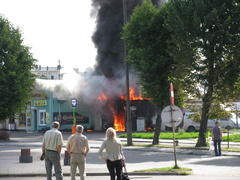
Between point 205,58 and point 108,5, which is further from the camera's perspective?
point 108,5

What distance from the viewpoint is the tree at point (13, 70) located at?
120 ft

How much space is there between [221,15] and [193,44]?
220cm

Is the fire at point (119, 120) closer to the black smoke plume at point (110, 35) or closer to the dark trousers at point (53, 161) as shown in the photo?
the black smoke plume at point (110, 35)

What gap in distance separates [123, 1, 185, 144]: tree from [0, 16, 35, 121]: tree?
1104cm

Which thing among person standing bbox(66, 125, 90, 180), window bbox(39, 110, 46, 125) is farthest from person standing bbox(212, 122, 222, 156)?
window bbox(39, 110, 46, 125)

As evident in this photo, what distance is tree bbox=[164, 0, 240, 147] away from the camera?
2575 centimetres

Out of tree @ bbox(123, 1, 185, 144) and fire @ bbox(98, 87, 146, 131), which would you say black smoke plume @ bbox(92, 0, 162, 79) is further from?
tree @ bbox(123, 1, 185, 144)

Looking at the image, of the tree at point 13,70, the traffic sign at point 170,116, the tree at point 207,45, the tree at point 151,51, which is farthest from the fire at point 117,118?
the traffic sign at point 170,116

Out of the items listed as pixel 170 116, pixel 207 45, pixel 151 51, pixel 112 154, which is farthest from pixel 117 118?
pixel 112 154

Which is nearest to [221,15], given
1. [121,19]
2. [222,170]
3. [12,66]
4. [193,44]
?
[193,44]

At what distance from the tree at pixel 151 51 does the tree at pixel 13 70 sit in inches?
435

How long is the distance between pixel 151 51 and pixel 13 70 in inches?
513

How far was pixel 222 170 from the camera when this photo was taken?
16.0m

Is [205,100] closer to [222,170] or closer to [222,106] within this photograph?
[222,106]
